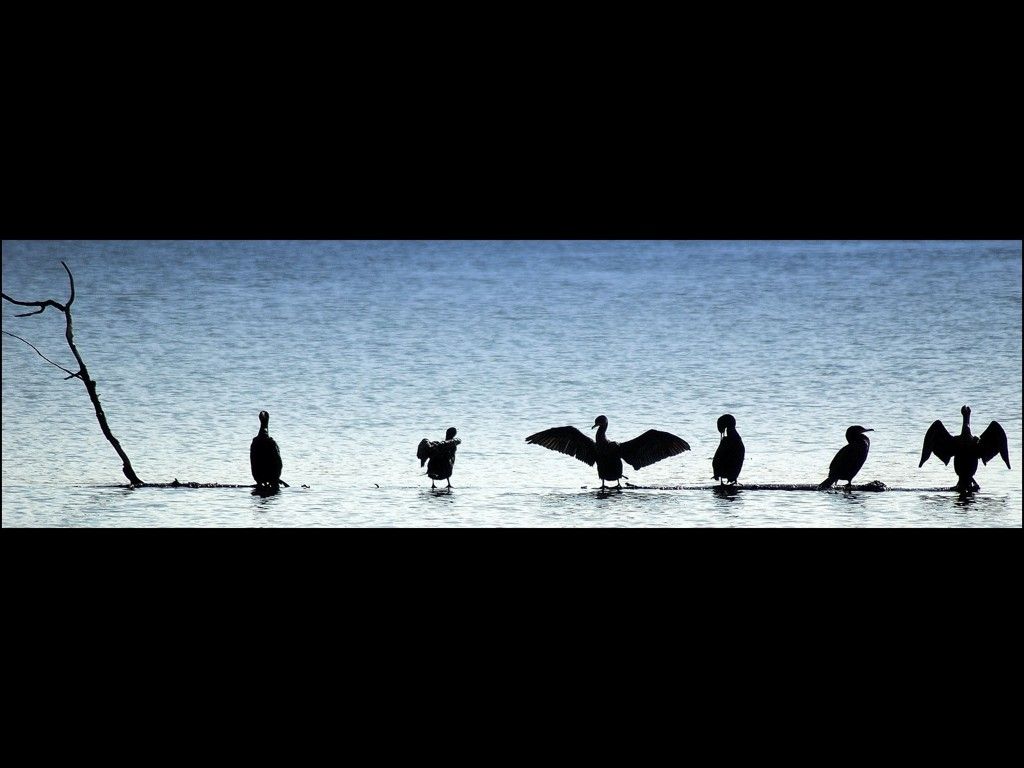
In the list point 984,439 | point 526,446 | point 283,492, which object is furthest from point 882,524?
point 283,492

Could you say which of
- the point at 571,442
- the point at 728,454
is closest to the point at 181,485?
the point at 571,442

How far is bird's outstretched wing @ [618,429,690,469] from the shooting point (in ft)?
16.2

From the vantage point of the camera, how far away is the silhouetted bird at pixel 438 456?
16.0 ft

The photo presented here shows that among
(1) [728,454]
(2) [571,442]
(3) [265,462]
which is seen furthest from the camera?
(2) [571,442]

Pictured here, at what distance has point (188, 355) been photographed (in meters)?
6.32

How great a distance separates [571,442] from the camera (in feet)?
16.4

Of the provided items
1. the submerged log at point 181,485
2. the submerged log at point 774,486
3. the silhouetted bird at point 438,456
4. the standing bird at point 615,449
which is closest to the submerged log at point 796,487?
the submerged log at point 774,486

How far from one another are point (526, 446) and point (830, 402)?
56.6 inches

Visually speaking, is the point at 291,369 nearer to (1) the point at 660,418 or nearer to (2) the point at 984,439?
(1) the point at 660,418

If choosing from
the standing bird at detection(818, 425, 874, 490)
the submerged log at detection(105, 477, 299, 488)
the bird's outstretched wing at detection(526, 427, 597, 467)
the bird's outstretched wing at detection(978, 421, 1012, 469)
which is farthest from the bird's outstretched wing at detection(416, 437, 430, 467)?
the bird's outstretched wing at detection(978, 421, 1012, 469)

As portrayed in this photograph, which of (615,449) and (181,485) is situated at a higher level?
(615,449)

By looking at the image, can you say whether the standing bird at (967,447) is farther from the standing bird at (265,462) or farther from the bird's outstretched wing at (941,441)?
the standing bird at (265,462)

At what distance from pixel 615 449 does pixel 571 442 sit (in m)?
0.17

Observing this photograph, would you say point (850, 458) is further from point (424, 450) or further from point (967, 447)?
point (424, 450)
